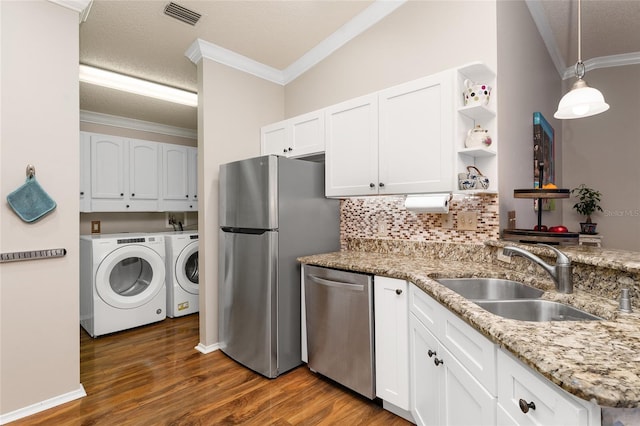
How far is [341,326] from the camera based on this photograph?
6.85 ft

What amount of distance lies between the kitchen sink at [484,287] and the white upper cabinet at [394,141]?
0.53 meters

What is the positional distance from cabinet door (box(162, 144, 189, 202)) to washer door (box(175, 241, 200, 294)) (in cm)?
96

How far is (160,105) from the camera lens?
12.8 feet

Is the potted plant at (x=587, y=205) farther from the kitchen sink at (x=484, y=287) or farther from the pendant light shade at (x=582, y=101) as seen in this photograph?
the kitchen sink at (x=484, y=287)

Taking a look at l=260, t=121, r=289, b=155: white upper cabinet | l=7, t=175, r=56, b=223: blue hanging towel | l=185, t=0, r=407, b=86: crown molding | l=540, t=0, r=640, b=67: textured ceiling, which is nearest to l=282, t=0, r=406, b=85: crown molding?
l=185, t=0, r=407, b=86: crown molding

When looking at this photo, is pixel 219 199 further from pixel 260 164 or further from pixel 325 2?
pixel 325 2

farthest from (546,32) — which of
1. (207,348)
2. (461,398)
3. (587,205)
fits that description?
(207,348)

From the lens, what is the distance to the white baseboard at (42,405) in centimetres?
188

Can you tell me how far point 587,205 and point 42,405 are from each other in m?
5.16

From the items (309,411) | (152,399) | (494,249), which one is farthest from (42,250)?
(494,249)

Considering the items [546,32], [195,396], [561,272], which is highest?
[546,32]

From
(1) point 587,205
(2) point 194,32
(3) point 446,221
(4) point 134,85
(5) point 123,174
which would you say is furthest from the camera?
(5) point 123,174

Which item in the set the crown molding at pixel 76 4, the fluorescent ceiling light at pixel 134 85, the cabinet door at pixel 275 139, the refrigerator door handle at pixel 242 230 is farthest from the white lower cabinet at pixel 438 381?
the fluorescent ceiling light at pixel 134 85

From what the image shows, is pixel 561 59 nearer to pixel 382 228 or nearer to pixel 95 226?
pixel 382 228
